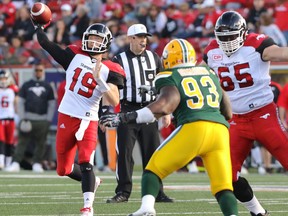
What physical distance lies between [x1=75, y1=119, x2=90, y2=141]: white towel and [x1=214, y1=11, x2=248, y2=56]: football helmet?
51.6 inches

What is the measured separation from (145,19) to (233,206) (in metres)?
11.4

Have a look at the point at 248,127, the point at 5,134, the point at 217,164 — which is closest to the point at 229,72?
the point at 248,127

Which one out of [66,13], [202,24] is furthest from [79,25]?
[202,24]

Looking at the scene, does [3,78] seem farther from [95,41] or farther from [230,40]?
[230,40]

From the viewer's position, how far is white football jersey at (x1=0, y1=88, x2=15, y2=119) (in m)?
14.7

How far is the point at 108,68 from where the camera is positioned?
785 cm

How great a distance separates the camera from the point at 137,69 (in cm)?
935

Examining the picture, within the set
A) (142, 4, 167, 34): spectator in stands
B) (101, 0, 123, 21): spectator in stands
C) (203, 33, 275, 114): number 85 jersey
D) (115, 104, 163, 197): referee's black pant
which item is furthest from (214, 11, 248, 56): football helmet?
(101, 0, 123, 21): spectator in stands

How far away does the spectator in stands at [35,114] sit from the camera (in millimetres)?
14523

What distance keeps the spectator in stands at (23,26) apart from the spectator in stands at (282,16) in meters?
4.77

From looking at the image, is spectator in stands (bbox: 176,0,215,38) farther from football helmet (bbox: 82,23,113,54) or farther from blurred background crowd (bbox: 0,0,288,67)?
football helmet (bbox: 82,23,113,54)

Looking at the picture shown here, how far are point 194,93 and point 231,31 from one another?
1.29 m

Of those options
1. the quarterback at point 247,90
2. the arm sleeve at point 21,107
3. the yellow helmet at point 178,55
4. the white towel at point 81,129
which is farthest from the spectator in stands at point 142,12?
the yellow helmet at point 178,55

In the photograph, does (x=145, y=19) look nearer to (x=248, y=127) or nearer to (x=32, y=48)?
(x=32, y=48)
